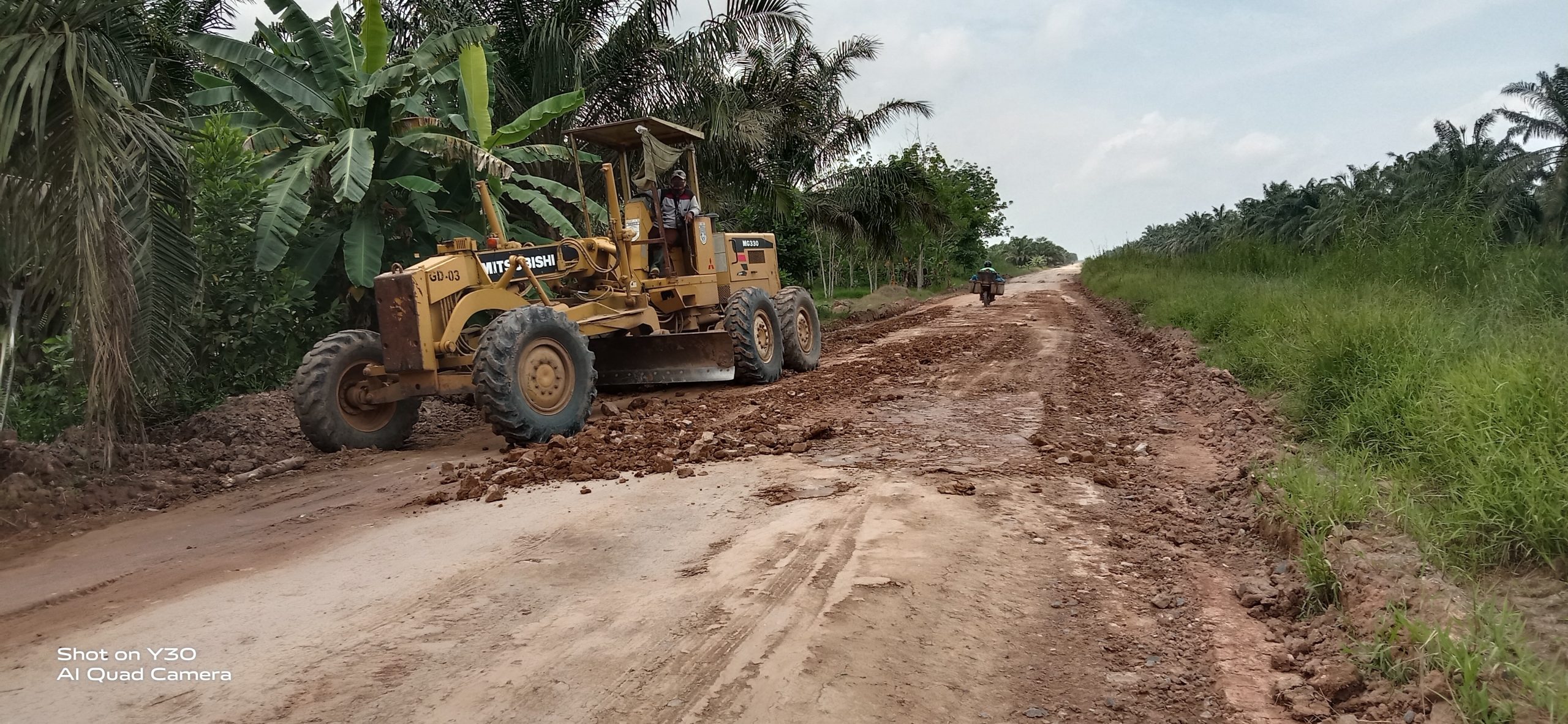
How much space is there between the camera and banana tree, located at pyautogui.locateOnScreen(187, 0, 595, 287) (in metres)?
10.9

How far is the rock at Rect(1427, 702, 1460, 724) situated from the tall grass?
111 centimetres

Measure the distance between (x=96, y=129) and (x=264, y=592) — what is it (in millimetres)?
3333

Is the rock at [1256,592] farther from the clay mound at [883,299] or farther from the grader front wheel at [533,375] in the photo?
the clay mound at [883,299]

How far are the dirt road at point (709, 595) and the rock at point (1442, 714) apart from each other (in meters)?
0.45

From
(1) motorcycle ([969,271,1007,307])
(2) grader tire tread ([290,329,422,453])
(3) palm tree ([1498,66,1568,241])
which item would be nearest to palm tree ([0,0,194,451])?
(2) grader tire tread ([290,329,422,453])

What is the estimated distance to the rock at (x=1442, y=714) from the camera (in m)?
2.92

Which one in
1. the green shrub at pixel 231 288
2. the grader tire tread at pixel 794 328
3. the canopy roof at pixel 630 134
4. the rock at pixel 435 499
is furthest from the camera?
the grader tire tread at pixel 794 328

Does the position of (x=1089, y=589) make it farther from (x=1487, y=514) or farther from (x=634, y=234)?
(x=634, y=234)

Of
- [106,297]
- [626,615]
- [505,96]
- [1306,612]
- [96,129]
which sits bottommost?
[1306,612]

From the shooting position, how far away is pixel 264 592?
4.29 meters

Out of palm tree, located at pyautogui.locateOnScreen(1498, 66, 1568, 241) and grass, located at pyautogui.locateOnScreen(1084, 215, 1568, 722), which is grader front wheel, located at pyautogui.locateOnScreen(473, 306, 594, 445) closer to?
grass, located at pyautogui.locateOnScreen(1084, 215, 1568, 722)

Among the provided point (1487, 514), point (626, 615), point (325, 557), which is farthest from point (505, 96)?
point (1487, 514)

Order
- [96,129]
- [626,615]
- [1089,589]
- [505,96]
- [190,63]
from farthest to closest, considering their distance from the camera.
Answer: [505,96] → [190,63] → [96,129] → [1089,589] → [626,615]

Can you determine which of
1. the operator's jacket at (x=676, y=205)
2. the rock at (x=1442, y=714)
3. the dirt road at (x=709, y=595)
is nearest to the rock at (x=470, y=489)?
the dirt road at (x=709, y=595)
